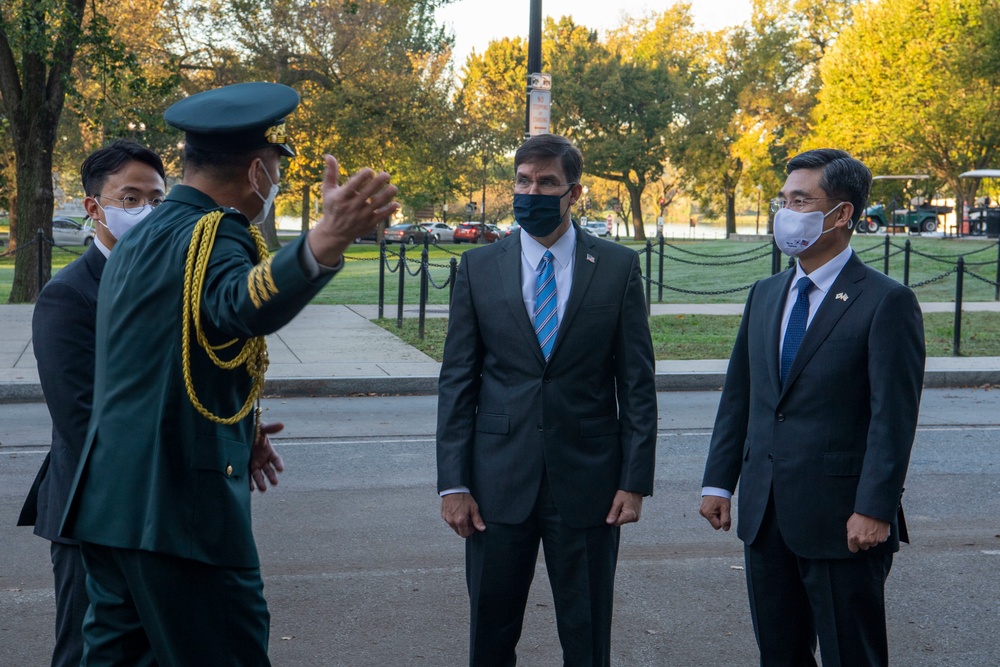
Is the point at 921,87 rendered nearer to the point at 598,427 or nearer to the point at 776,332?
the point at 776,332

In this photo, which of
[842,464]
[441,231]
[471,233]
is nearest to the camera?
[842,464]

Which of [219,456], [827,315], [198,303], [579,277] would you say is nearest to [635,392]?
[579,277]

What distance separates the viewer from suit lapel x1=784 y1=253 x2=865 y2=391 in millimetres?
3420

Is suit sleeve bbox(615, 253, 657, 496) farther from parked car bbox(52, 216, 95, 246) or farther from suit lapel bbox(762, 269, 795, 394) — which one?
parked car bbox(52, 216, 95, 246)

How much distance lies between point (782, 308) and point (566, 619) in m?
1.21

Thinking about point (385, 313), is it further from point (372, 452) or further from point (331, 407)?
point (372, 452)

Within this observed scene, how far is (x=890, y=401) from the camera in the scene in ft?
10.7

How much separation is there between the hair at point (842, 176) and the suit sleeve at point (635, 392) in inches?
26.0

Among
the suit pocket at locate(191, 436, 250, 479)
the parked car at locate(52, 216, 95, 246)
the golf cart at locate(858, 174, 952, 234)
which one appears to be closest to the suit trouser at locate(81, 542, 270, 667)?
the suit pocket at locate(191, 436, 250, 479)

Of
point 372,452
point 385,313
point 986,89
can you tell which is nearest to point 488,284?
point 372,452

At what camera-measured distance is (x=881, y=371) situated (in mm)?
3293

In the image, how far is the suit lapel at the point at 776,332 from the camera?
3.51 m

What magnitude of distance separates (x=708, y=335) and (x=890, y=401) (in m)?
12.9

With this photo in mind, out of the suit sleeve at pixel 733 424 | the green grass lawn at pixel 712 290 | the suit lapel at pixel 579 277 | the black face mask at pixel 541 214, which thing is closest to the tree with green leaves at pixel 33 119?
the green grass lawn at pixel 712 290
